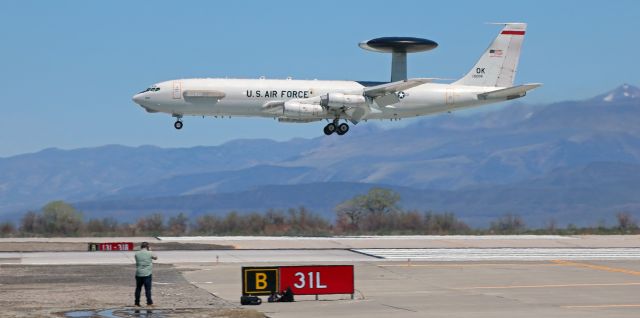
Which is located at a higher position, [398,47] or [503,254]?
[398,47]

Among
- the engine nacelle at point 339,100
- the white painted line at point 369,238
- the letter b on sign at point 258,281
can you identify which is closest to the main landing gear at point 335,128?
the engine nacelle at point 339,100

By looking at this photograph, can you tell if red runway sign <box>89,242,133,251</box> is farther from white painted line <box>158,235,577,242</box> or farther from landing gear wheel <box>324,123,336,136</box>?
landing gear wheel <box>324,123,336,136</box>

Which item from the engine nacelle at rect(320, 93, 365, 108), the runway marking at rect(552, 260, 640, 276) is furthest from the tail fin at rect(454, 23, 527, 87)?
the runway marking at rect(552, 260, 640, 276)

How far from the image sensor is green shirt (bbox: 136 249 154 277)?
36188mm

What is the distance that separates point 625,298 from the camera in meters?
38.5

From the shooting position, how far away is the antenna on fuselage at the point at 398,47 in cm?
7869

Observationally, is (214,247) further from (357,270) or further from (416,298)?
(416,298)

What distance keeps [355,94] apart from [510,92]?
31.6 ft

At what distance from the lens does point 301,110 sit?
7606 centimetres

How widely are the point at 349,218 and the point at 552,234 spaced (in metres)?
24.7

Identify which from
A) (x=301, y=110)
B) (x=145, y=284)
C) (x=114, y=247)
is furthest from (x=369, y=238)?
(x=145, y=284)

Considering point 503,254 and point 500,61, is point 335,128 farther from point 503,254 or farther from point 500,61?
point 503,254

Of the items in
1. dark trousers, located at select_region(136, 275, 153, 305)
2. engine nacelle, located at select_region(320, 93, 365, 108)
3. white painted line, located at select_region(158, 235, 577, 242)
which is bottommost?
dark trousers, located at select_region(136, 275, 153, 305)

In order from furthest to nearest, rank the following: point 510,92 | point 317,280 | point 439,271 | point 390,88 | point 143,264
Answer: point 510,92, point 390,88, point 439,271, point 317,280, point 143,264
